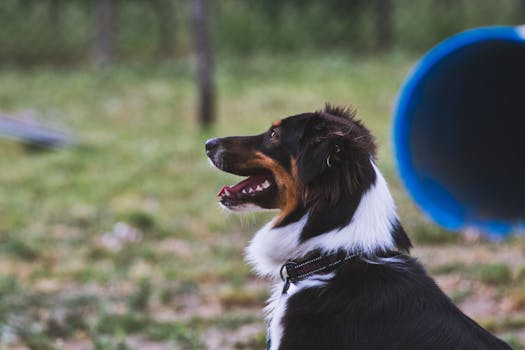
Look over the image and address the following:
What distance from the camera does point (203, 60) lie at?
14.4 m

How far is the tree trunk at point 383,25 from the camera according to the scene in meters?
25.2

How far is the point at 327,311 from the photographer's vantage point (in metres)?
3.07

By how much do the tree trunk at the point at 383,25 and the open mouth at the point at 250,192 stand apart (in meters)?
22.1

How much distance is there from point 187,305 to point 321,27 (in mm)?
21013

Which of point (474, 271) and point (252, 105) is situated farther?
point (252, 105)

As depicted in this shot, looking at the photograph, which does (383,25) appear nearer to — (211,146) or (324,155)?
(211,146)

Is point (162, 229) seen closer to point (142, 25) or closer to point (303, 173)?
point (303, 173)

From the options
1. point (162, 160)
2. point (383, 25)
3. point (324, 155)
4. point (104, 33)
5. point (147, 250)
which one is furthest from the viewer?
point (383, 25)

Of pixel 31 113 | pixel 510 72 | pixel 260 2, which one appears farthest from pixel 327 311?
pixel 260 2

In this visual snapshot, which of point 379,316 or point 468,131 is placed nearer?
point 379,316

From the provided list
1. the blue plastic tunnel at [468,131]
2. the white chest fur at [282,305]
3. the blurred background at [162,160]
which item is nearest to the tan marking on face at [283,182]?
the white chest fur at [282,305]

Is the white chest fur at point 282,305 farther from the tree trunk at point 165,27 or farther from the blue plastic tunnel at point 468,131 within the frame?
the tree trunk at point 165,27

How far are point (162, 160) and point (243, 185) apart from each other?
752 cm

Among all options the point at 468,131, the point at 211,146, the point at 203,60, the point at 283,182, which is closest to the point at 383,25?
the point at 203,60
